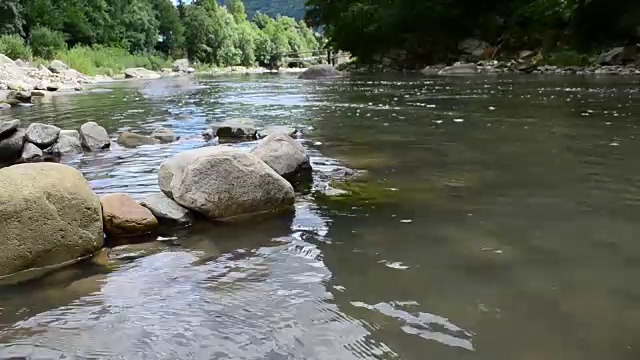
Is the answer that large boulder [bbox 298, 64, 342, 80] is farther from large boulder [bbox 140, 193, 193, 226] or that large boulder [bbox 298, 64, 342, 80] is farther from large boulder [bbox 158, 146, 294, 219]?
large boulder [bbox 140, 193, 193, 226]

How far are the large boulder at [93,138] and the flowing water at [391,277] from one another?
1577 mm

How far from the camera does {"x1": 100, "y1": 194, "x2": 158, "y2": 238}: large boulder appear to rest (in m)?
4.33

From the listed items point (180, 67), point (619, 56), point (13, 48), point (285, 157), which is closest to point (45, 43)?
point (13, 48)

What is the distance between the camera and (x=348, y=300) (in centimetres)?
306

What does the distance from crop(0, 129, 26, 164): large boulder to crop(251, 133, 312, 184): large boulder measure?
11.6 feet

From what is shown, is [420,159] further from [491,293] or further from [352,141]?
[491,293]

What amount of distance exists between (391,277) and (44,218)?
2.21 metres

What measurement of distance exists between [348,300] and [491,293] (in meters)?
0.73

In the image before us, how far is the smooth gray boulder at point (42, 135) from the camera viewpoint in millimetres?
7930

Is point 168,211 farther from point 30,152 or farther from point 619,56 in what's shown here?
point 619,56

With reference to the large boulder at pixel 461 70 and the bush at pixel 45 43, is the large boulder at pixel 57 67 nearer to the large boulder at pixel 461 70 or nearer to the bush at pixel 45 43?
the bush at pixel 45 43

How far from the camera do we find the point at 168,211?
14.9 feet

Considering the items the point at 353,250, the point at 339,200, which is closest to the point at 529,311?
the point at 353,250

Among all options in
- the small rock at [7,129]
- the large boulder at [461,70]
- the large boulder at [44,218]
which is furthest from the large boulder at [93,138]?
the large boulder at [461,70]
